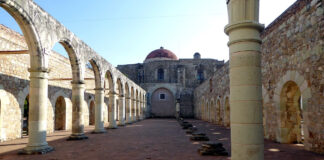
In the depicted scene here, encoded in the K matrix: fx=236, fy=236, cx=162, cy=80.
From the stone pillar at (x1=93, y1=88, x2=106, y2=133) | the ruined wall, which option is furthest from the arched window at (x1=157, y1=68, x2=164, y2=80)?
the ruined wall

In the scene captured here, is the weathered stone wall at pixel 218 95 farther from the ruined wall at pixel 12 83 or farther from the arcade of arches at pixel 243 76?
the ruined wall at pixel 12 83

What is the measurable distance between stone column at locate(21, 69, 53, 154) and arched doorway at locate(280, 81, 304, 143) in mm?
7709

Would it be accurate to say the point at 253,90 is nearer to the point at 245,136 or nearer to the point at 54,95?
the point at 245,136

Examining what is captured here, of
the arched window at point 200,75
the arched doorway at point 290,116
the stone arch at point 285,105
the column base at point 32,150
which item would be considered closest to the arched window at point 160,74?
the arched window at point 200,75

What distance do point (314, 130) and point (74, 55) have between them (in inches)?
346

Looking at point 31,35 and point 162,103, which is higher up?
point 31,35

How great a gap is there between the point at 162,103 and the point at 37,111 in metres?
26.2

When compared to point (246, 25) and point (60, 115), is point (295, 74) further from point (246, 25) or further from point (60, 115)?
point (60, 115)

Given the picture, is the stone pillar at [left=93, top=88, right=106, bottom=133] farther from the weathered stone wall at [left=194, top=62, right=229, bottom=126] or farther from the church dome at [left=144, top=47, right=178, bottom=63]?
the church dome at [left=144, top=47, right=178, bottom=63]

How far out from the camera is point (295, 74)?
734 centimetres

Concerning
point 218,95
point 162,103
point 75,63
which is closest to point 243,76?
point 75,63

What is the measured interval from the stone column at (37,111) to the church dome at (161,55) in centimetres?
3211

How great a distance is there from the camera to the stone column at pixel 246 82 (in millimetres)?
3203

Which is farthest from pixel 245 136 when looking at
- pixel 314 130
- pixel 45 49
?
pixel 45 49
